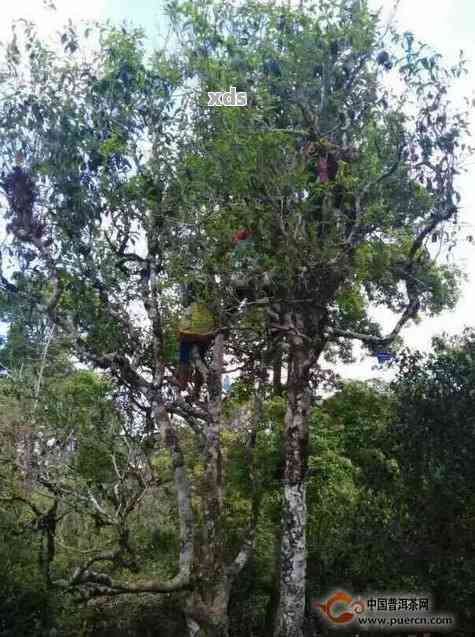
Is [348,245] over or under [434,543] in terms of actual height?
over

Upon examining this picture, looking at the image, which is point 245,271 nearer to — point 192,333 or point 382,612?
point 192,333

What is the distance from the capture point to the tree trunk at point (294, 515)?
9031mm

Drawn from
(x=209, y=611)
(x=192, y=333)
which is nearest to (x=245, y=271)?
(x=192, y=333)

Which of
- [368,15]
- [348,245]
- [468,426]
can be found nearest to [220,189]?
[348,245]

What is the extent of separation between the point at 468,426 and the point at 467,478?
0.66m

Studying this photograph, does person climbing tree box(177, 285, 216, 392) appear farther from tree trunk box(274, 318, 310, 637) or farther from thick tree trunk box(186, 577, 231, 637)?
thick tree trunk box(186, 577, 231, 637)

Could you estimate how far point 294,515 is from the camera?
30.4 ft

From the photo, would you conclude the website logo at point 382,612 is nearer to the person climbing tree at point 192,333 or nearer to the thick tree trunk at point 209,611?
the thick tree trunk at point 209,611

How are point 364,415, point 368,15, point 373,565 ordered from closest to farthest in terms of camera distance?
point 373,565 → point 368,15 → point 364,415

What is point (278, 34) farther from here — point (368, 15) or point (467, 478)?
point (467, 478)

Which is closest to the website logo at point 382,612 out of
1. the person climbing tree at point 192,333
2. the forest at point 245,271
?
the forest at point 245,271

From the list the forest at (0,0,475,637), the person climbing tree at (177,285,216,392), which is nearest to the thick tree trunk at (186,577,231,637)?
Result: the forest at (0,0,475,637)

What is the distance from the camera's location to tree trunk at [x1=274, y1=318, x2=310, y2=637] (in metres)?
9.03

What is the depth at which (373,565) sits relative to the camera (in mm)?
9062
